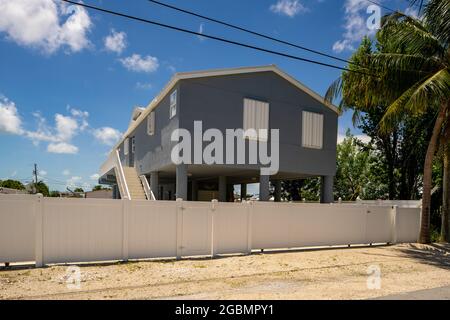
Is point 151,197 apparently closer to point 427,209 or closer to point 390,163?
point 427,209

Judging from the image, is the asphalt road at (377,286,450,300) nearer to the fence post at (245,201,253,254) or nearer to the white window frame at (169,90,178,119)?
the fence post at (245,201,253,254)

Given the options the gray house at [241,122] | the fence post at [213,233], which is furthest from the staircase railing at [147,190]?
the fence post at [213,233]

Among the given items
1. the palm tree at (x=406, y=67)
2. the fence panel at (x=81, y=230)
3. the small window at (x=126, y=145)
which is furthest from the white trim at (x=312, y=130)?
the small window at (x=126, y=145)

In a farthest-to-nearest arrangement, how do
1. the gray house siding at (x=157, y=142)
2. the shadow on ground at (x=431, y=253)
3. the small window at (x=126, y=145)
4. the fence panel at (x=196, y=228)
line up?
the small window at (x=126, y=145)
the gray house siding at (x=157, y=142)
the shadow on ground at (x=431, y=253)
the fence panel at (x=196, y=228)

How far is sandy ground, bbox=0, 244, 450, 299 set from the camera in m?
7.34

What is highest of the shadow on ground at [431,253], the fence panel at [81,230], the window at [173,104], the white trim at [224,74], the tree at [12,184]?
the white trim at [224,74]

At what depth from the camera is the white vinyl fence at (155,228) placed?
30.2 ft

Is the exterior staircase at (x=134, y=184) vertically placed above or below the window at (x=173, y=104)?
below

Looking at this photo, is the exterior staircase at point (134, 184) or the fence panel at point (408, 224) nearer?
the fence panel at point (408, 224)

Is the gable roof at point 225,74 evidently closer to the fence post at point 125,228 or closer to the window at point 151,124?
the window at point 151,124

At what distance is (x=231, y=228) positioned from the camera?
1185 centimetres

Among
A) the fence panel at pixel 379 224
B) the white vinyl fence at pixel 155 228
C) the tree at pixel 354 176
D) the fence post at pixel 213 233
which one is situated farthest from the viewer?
the tree at pixel 354 176

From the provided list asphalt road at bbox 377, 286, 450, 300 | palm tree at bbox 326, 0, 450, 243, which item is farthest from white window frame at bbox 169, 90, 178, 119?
asphalt road at bbox 377, 286, 450, 300
